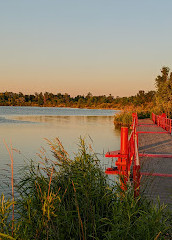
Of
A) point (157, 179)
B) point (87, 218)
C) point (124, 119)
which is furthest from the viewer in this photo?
point (124, 119)

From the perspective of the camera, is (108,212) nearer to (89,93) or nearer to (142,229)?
(142,229)

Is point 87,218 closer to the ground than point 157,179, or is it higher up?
higher up

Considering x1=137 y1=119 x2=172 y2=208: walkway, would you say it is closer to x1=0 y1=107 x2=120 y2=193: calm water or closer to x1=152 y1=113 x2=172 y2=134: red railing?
x1=0 y1=107 x2=120 y2=193: calm water

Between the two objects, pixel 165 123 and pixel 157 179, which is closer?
pixel 157 179

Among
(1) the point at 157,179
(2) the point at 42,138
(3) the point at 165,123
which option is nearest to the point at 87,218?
(1) the point at 157,179

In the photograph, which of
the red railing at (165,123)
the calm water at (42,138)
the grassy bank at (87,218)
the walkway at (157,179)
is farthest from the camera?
the red railing at (165,123)

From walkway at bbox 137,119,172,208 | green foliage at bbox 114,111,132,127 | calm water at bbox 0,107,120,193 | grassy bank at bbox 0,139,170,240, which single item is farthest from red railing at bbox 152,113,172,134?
grassy bank at bbox 0,139,170,240

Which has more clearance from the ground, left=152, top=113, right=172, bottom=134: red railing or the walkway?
left=152, top=113, right=172, bottom=134: red railing

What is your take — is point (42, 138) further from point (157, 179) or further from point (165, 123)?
point (165, 123)

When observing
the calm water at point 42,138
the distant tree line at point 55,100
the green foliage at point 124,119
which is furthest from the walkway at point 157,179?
the distant tree line at point 55,100

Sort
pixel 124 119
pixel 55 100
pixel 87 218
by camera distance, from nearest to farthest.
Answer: pixel 87 218
pixel 124 119
pixel 55 100

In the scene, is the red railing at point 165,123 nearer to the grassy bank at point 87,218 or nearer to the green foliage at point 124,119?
the green foliage at point 124,119

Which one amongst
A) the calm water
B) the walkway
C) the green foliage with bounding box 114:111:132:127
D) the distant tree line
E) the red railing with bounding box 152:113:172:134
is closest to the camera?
the walkway

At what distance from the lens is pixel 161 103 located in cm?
3866
